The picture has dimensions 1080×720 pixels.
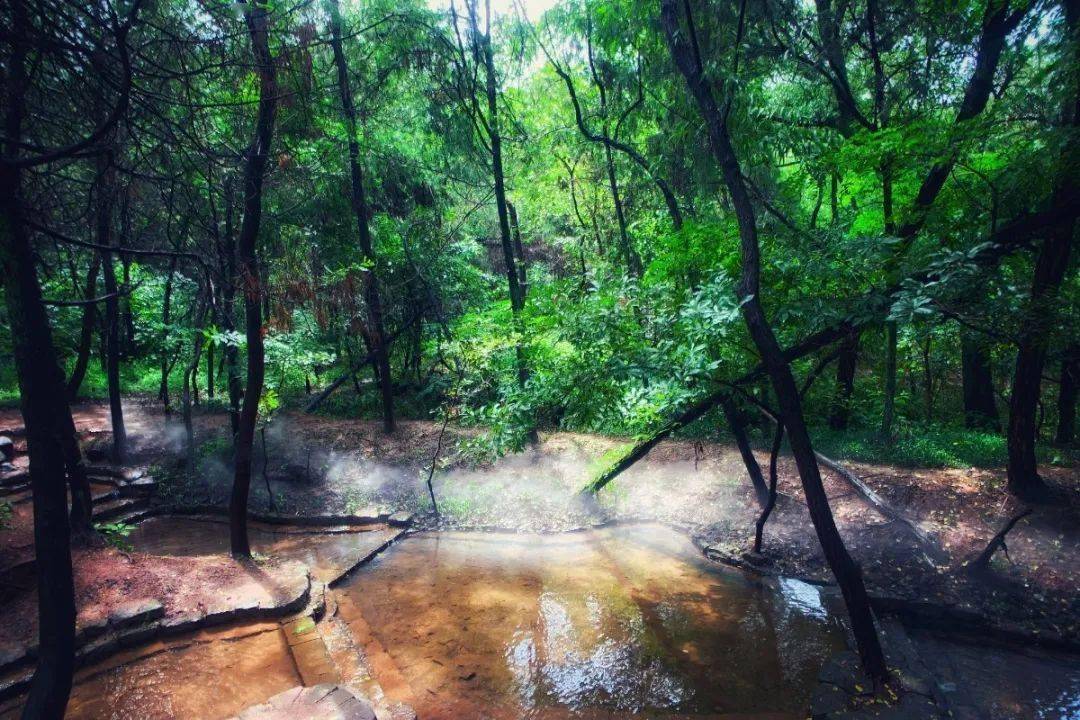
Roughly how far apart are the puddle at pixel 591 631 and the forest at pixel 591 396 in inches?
2.4

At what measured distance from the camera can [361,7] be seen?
456 inches

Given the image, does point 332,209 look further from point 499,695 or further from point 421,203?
point 499,695

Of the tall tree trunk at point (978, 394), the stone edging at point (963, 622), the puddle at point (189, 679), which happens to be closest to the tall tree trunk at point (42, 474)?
Answer: the puddle at point (189, 679)

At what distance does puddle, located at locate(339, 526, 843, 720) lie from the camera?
5.77m

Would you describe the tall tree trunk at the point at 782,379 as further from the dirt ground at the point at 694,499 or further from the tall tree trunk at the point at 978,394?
the tall tree trunk at the point at 978,394

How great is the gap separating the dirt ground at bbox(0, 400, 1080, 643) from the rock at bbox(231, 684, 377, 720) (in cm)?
542

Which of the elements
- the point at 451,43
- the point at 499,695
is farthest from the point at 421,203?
the point at 499,695

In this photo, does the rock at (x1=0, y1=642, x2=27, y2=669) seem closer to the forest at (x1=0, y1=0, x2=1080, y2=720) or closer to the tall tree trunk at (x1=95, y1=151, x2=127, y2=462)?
the forest at (x1=0, y1=0, x2=1080, y2=720)

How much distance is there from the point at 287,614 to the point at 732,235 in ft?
26.9

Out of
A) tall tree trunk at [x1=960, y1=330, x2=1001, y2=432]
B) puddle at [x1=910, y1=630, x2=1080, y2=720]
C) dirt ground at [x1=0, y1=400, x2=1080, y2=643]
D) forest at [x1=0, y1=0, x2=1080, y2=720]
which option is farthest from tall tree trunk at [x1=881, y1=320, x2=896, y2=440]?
puddle at [x1=910, y1=630, x2=1080, y2=720]

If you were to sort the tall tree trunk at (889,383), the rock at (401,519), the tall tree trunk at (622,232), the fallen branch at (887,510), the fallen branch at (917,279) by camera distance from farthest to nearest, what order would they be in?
the tall tree trunk at (622,232)
the rock at (401,519)
the tall tree trunk at (889,383)
the fallen branch at (887,510)
the fallen branch at (917,279)

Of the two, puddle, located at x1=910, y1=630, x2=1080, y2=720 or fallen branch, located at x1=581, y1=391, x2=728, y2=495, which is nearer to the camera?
puddle, located at x1=910, y1=630, x2=1080, y2=720

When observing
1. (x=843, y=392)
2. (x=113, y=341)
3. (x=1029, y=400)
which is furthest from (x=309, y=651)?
(x=1029, y=400)

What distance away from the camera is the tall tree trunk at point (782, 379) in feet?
18.2
